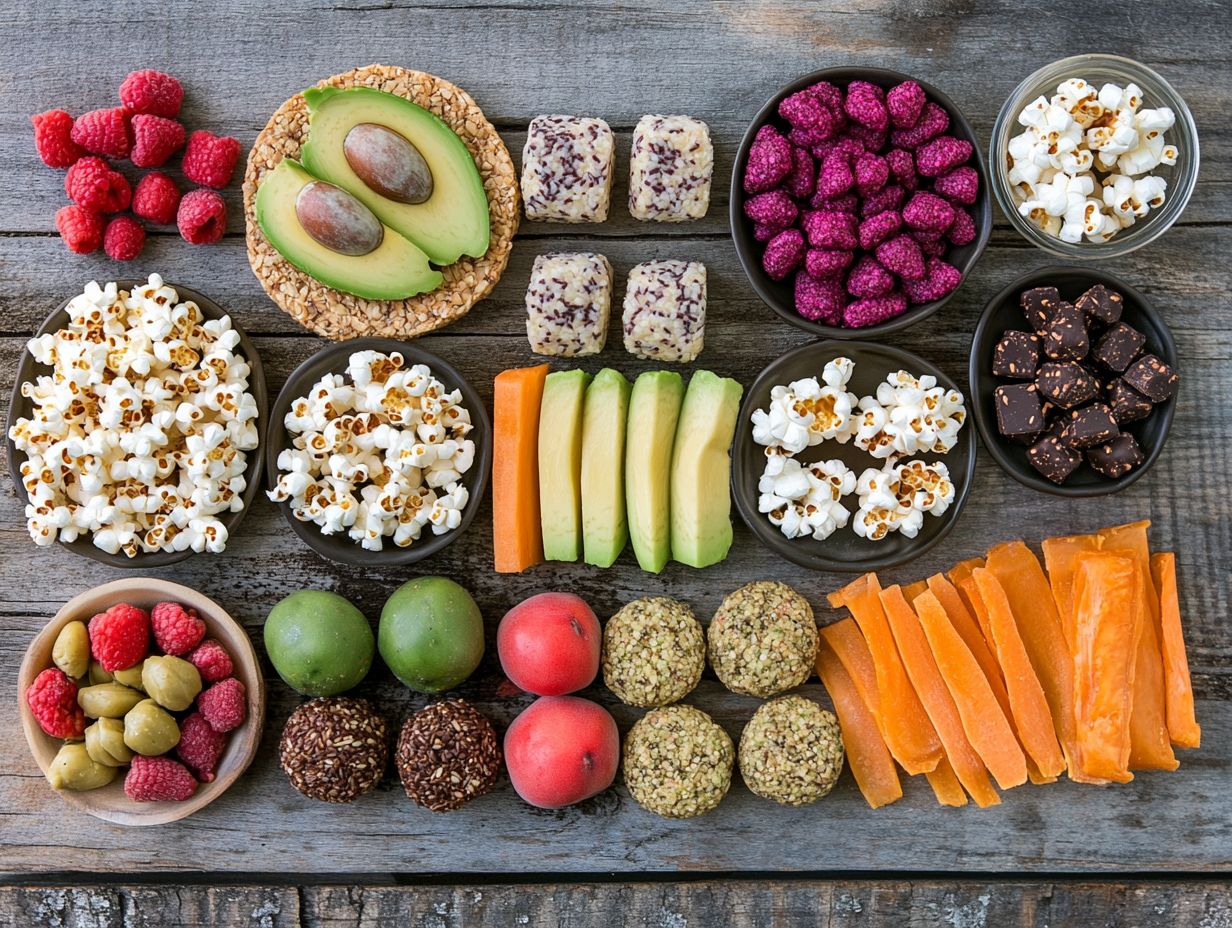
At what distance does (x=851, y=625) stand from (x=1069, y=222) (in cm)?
86

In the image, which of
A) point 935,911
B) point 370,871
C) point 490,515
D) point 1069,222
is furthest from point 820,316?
point 370,871

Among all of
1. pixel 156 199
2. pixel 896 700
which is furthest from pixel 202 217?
pixel 896 700

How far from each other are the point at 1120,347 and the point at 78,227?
2.00 metres

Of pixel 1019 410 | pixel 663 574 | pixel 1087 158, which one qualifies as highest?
pixel 1087 158

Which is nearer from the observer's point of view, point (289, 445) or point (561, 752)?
point (561, 752)

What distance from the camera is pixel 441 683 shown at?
1.65 m

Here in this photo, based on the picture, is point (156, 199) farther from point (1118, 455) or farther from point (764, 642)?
point (1118, 455)

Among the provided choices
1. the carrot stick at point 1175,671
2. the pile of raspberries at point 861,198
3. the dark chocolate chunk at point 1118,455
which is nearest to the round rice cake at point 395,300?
the pile of raspberries at point 861,198

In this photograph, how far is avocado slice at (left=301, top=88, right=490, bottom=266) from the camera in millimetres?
1638

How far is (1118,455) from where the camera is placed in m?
1.63

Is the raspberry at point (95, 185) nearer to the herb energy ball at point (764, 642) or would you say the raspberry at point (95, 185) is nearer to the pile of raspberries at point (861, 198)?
the pile of raspberries at point (861, 198)

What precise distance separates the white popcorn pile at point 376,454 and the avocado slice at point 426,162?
0.79 ft

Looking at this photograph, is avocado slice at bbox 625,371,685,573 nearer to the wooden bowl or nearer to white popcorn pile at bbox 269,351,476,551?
white popcorn pile at bbox 269,351,476,551

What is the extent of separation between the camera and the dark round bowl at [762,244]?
1.62m
